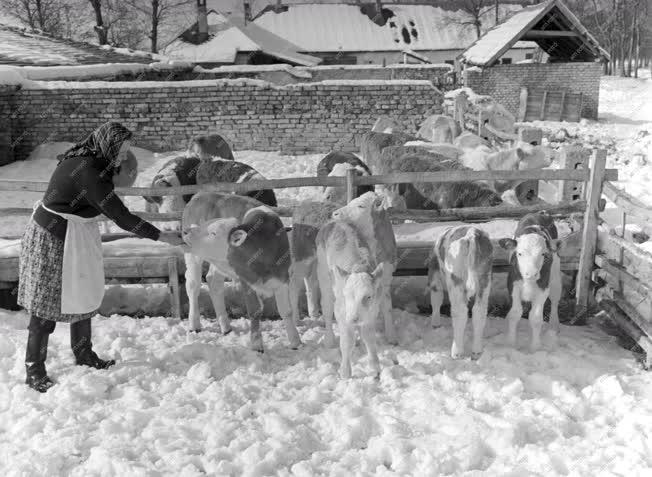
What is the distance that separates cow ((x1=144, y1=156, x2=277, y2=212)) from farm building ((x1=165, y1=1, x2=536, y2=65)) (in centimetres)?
2414

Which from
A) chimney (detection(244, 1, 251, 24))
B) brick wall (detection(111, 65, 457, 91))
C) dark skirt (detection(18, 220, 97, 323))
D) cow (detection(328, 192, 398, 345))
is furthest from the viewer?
chimney (detection(244, 1, 251, 24))

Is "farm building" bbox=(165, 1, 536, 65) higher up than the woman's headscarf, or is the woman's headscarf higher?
"farm building" bbox=(165, 1, 536, 65)

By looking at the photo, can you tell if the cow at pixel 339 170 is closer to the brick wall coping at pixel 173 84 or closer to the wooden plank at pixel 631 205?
the wooden plank at pixel 631 205

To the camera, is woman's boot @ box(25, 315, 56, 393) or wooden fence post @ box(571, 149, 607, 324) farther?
wooden fence post @ box(571, 149, 607, 324)

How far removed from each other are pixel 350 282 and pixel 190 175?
5007mm

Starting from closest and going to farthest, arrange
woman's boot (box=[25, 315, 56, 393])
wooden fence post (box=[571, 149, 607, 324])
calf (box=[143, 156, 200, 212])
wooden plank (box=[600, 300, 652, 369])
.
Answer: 1. woman's boot (box=[25, 315, 56, 393])
2. wooden plank (box=[600, 300, 652, 369])
3. wooden fence post (box=[571, 149, 607, 324])
4. calf (box=[143, 156, 200, 212])

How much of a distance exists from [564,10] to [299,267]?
2020 cm

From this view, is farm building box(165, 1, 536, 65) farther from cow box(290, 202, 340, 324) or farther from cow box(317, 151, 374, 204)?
cow box(290, 202, 340, 324)

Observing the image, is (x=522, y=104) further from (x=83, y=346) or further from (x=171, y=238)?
(x=83, y=346)

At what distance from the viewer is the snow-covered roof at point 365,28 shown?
3662 cm

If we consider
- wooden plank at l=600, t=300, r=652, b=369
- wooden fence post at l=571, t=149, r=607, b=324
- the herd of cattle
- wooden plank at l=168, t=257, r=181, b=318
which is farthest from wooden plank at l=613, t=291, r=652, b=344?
wooden plank at l=168, t=257, r=181, b=318

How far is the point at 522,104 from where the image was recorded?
74.5 ft

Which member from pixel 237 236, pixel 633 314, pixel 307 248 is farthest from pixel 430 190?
pixel 237 236

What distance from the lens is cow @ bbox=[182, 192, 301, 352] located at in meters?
4.86
